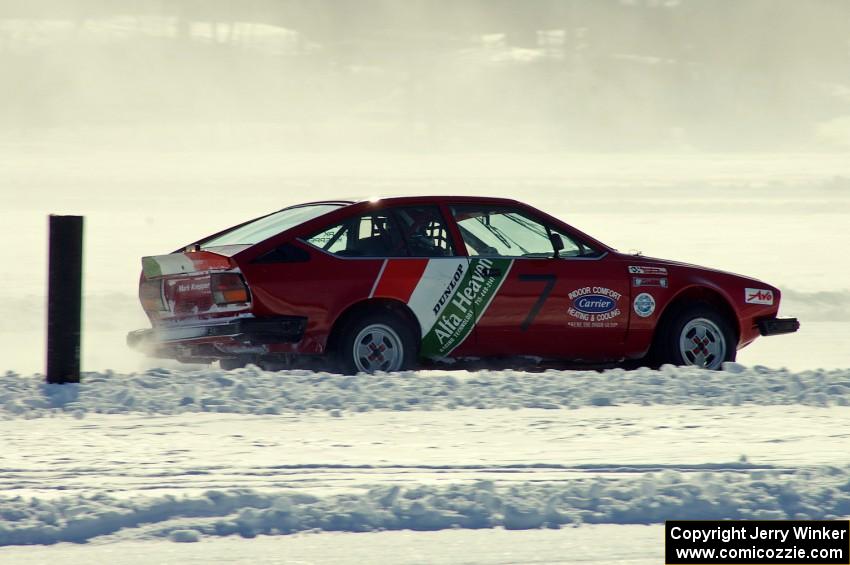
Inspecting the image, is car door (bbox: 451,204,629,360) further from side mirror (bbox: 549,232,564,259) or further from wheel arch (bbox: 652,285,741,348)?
wheel arch (bbox: 652,285,741,348)

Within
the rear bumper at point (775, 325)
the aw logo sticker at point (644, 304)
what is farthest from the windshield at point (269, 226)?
Answer: the rear bumper at point (775, 325)

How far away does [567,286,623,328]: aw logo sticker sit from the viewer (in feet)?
31.1

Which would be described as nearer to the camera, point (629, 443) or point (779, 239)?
point (629, 443)

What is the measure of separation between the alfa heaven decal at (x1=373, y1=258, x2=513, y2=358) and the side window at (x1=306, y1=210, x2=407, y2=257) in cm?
14

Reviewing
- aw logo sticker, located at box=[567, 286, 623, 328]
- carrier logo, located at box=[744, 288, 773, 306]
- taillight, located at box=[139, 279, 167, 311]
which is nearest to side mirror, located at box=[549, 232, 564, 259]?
aw logo sticker, located at box=[567, 286, 623, 328]

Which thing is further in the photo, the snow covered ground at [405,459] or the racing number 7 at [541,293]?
the racing number 7 at [541,293]

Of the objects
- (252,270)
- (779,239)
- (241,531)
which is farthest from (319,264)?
(779,239)

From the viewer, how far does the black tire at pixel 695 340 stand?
9742mm

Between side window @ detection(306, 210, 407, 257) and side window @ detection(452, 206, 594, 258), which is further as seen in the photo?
side window @ detection(452, 206, 594, 258)

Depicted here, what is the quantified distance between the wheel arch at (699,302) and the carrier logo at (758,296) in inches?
6.3

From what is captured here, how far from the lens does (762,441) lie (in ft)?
23.6

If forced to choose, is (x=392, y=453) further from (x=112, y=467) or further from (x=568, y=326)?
(x=568, y=326)

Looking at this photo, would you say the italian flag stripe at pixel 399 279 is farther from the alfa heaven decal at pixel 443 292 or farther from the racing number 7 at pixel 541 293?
the racing number 7 at pixel 541 293

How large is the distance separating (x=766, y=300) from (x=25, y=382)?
17.0 ft
